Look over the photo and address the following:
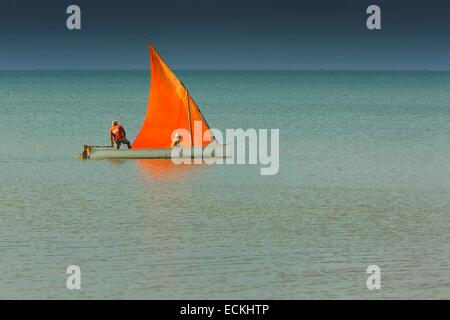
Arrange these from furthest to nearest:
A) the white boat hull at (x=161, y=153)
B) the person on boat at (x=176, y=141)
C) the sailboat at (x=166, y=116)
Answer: the sailboat at (x=166, y=116), the person on boat at (x=176, y=141), the white boat hull at (x=161, y=153)

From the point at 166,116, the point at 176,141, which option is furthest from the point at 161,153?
the point at 166,116

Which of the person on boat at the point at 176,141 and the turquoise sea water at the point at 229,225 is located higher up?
the person on boat at the point at 176,141

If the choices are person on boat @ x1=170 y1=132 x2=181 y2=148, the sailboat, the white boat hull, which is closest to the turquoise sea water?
the white boat hull

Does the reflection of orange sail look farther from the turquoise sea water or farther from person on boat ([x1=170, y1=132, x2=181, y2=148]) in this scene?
the turquoise sea water

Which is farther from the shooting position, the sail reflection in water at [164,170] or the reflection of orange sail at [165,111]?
the reflection of orange sail at [165,111]

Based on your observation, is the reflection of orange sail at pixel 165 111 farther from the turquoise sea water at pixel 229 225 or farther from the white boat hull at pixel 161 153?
the turquoise sea water at pixel 229 225

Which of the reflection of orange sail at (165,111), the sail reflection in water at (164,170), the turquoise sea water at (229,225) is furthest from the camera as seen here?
the reflection of orange sail at (165,111)

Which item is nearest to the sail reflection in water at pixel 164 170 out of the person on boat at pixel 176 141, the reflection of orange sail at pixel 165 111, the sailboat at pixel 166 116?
the person on boat at pixel 176 141

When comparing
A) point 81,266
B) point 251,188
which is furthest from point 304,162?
point 81,266

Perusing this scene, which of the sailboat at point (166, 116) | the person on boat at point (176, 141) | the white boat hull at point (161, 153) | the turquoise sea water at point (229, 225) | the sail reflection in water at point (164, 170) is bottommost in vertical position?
the turquoise sea water at point (229, 225)

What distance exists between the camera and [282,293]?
65.5 ft

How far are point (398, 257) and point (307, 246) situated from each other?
2242 millimetres

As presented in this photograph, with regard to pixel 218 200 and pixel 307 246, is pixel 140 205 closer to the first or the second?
pixel 218 200

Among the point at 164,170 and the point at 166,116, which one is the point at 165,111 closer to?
the point at 166,116
